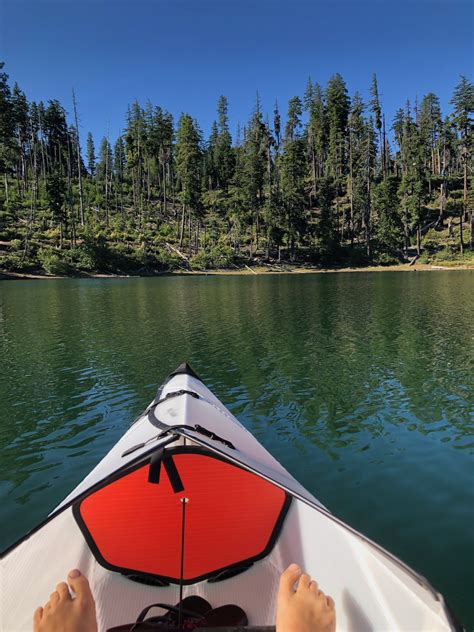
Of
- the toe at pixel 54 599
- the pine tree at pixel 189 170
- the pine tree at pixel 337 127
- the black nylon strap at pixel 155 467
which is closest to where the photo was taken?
the toe at pixel 54 599

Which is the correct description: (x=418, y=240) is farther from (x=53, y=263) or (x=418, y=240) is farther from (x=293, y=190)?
(x=53, y=263)

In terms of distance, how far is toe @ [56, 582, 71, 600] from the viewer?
3.14 m

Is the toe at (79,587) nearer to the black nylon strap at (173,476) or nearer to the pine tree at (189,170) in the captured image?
the black nylon strap at (173,476)

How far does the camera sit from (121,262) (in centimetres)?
6400

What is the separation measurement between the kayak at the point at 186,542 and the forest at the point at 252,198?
58.8m

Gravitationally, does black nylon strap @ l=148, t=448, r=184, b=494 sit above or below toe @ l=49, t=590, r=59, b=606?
above

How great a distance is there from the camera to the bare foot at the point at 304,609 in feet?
9.61

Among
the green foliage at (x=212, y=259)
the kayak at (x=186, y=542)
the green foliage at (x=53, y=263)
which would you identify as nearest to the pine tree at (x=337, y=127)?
the green foliage at (x=212, y=259)

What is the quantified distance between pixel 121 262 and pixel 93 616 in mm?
63872

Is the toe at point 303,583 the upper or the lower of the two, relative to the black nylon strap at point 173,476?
lower

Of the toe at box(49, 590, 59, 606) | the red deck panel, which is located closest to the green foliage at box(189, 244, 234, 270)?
the red deck panel

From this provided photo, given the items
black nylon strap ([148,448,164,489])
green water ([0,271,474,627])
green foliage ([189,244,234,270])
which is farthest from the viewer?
green foliage ([189,244,234,270])

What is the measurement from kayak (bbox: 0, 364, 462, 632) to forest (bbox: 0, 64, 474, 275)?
2313 inches

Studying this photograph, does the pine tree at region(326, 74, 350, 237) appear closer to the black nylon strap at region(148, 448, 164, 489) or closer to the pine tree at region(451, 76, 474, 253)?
the pine tree at region(451, 76, 474, 253)
